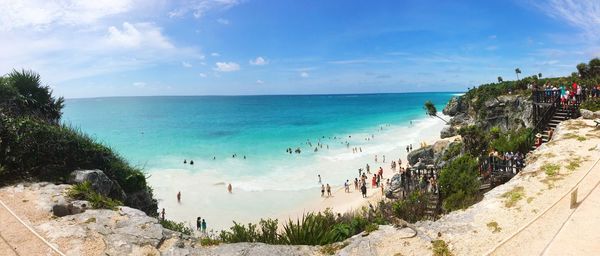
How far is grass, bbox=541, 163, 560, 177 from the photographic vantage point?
35.4ft

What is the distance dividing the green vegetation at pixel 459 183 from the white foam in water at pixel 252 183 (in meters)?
13.9

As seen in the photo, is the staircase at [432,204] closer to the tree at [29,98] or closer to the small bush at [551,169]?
the small bush at [551,169]

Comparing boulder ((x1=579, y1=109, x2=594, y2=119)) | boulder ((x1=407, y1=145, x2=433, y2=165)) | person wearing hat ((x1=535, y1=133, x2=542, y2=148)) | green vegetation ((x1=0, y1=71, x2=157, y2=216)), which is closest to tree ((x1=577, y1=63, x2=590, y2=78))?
boulder ((x1=407, y1=145, x2=433, y2=165))

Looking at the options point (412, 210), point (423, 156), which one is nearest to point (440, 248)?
point (412, 210)

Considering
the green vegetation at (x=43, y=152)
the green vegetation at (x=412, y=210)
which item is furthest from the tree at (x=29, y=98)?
the green vegetation at (x=412, y=210)

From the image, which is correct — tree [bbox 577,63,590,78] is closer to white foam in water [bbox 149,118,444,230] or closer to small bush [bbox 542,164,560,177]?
→ white foam in water [bbox 149,118,444,230]

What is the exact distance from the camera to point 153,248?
8711 mm

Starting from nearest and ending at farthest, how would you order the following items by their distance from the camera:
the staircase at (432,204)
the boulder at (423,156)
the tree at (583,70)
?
1. the staircase at (432,204)
2. the boulder at (423,156)
3. the tree at (583,70)

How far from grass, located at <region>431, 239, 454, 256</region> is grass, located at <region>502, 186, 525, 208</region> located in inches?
111

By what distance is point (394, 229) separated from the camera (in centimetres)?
870

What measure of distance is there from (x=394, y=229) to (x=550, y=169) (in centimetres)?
632

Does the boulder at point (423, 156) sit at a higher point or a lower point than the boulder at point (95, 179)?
lower

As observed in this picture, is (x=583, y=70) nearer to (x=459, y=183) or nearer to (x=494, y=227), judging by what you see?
(x=459, y=183)

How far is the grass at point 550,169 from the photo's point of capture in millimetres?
10797
